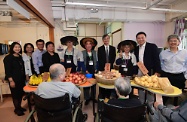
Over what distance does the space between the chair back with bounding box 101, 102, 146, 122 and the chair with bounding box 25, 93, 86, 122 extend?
40cm

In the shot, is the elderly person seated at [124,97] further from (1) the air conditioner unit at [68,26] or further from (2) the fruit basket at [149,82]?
(1) the air conditioner unit at [68,26]

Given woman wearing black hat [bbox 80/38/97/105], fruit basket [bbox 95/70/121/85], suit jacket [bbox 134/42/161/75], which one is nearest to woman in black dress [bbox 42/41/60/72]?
woman wearing black hat [bbox 80/38/97/105]

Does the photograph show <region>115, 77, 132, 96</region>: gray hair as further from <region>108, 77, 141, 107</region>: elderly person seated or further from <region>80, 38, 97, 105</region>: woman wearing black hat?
<region>80, 38, 97, 105</region>: woman wearing black hat

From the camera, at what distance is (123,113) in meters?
1.12

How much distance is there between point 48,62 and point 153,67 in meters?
2.10

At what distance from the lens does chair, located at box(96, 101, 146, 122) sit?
1113 millimetres

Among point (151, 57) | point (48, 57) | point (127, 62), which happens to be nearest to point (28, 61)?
point (48, 57)

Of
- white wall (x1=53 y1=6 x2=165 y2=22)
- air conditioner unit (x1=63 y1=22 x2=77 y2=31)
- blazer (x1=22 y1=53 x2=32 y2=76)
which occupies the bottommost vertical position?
blazer (x1=22 y1=53 x2=32 y2=76)

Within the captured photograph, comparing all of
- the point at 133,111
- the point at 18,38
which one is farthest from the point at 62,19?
the point at 133,111

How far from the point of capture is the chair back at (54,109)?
Answer: 49.5 inches

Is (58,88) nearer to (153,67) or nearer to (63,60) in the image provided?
(63,60)

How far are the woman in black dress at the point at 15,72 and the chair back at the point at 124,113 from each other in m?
2.03

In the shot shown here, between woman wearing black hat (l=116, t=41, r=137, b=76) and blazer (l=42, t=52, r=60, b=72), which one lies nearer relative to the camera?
woman wearing black hat (l=116, t=41, r=137, b=76)

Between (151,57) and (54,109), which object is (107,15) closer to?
(151,57)
